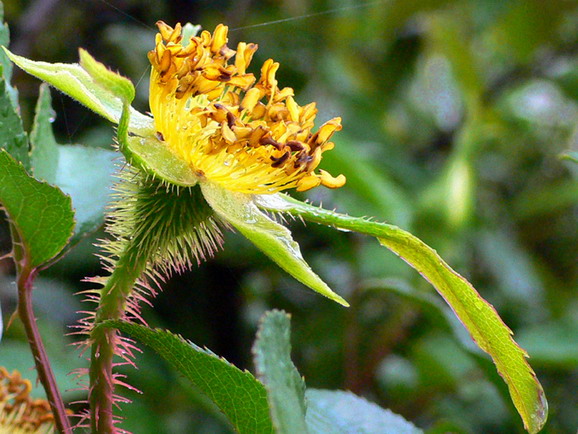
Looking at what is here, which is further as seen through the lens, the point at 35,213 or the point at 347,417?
the point at 347,417

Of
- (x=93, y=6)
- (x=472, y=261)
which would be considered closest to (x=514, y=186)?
(x=472, y=261)

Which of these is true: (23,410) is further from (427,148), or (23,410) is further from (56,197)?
(427,148)

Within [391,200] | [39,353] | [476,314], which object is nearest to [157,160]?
[39,353]

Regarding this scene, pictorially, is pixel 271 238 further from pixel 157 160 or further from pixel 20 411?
pixel 20 411

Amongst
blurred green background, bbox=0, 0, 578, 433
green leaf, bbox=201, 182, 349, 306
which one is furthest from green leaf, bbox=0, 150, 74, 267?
blurred green background, bbox=0, 0, 578, 433

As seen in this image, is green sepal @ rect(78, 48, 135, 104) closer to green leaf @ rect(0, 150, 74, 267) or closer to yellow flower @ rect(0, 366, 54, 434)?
green leaf @ rect(0, 150, 74, 267)

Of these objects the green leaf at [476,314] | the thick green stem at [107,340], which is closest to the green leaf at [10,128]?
the thick green stem at [107,340]

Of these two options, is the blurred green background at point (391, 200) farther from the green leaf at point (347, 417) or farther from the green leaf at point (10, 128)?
the green leaf at point (10, 128)
